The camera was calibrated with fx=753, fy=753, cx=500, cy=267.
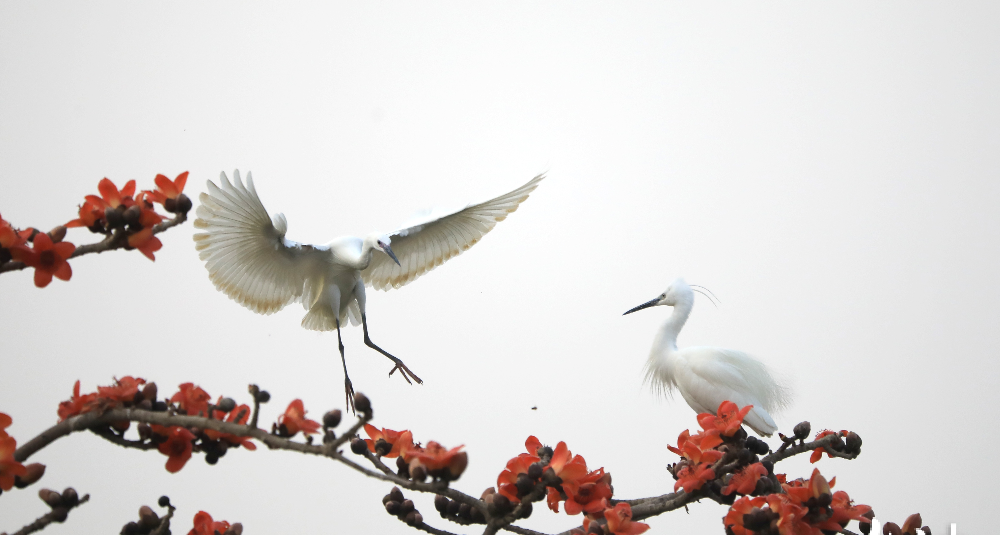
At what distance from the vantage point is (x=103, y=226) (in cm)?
78

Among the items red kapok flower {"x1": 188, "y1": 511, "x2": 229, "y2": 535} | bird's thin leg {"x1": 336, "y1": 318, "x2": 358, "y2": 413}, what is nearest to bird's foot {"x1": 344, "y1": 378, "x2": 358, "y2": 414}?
bird's thin leg {"x1": 336, "y1": 318, "x2": 358, "y2": 413}

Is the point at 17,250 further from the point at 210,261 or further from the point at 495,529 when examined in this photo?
the point at 210,261

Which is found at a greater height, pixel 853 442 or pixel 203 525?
pixel 853 442

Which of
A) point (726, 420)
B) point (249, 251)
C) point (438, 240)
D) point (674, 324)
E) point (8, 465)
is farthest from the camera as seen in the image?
point (674, 324)

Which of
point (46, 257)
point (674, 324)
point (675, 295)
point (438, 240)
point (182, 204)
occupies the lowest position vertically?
point (46, 257)

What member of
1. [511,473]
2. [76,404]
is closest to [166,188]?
[76,404]

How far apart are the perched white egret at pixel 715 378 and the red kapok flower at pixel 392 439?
5.06 ft

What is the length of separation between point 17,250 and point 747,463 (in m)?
0.86

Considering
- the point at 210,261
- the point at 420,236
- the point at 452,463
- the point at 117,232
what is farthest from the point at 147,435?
the point at 420,236

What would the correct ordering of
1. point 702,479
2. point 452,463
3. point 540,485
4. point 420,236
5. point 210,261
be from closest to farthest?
point 452,463
point 540,485
point 702,479
point 210,261
point 420,236

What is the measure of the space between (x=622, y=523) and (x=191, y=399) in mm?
471

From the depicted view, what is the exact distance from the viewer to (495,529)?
0.81 meters

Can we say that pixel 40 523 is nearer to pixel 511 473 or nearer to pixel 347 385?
pixel 511 473

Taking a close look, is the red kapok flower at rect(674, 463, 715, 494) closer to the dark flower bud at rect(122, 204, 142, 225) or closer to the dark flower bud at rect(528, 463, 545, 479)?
the dark flower bud at rect(528, 463, 545, 479)
